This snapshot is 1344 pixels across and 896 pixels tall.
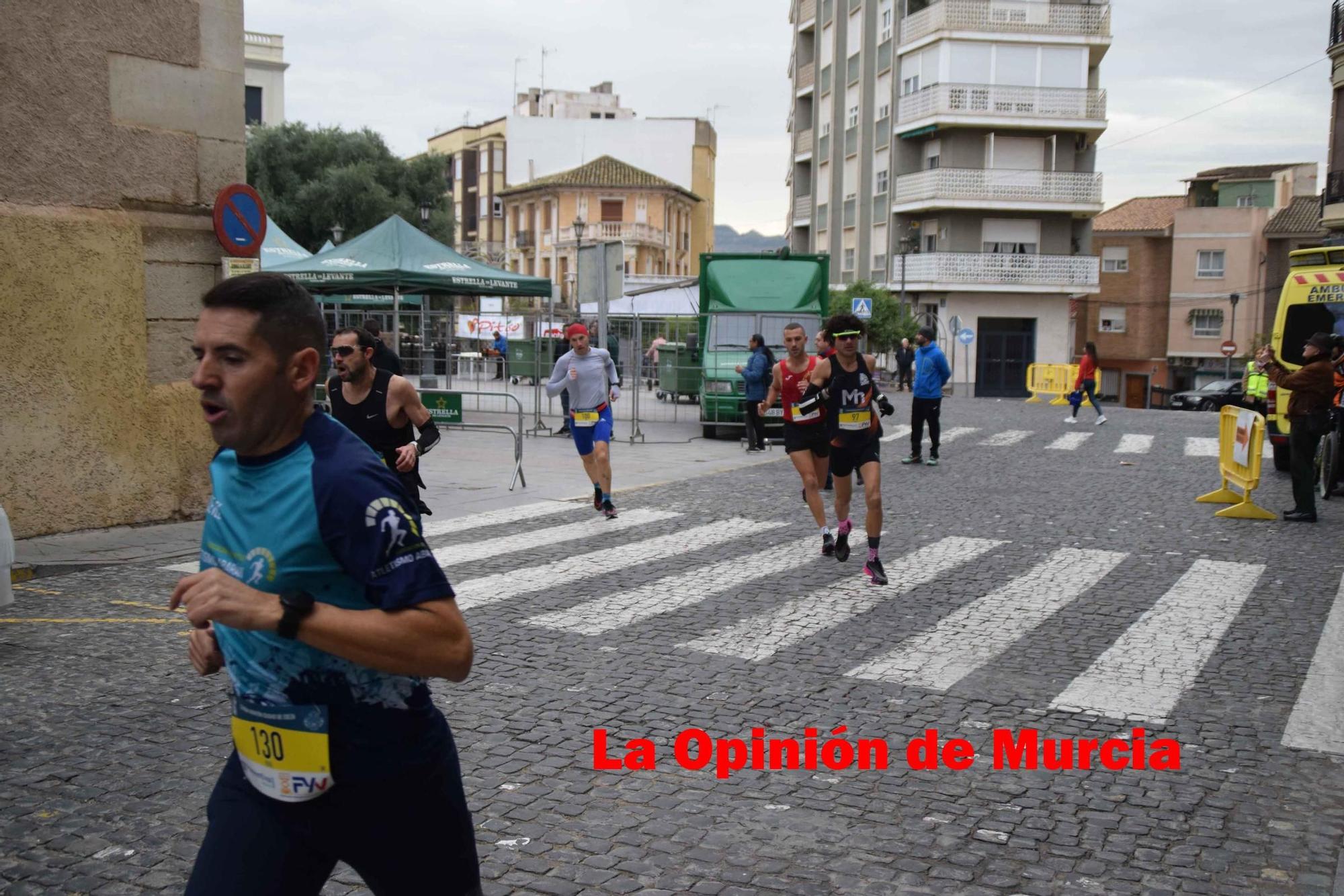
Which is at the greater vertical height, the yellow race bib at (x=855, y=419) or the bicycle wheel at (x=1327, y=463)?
the yellow race bib at (x=855, y=419)

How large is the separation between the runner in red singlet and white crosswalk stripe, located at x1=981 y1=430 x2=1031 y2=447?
933 centimetres

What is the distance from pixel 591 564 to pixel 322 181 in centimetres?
4383

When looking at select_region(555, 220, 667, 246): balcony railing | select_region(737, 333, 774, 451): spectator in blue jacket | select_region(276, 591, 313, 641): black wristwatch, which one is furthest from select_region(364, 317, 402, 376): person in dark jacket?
select_region(555, 220, 667, 246): balcony railing

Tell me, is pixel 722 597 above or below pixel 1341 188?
below

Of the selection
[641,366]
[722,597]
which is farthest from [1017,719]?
[641,366]

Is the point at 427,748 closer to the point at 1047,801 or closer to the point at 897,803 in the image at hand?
the point at 897,803

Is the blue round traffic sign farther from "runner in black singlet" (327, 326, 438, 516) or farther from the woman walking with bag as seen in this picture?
the woman walking with bag

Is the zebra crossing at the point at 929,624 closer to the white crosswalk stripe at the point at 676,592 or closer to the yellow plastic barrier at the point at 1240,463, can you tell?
the white crosswalk stripe at the point at 676,592

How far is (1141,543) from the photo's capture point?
10.9 meters

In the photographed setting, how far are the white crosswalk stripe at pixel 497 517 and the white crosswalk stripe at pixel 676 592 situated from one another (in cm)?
264

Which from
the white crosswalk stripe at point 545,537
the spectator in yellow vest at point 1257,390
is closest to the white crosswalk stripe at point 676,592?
the white crosswalk stripe at point 545,537

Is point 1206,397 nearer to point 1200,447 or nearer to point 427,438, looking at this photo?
point 1200,447

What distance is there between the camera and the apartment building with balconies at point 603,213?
79625 millimetres

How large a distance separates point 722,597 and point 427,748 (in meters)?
6.00
